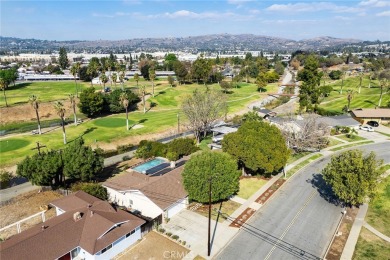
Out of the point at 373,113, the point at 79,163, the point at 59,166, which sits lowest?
the point at 373,113

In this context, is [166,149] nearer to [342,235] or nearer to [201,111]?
[201,111]

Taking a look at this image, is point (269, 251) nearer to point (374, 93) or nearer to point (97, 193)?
point (97, 193)

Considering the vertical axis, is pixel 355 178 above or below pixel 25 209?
above

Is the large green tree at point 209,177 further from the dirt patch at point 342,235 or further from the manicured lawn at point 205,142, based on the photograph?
the manicured lawn at point 205,142

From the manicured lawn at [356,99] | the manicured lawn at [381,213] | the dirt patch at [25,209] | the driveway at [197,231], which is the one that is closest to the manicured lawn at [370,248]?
the manicured lawn at [381,213]

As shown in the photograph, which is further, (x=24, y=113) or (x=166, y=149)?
(x=24, y=113)

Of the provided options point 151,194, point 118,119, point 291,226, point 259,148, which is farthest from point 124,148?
point 291,226

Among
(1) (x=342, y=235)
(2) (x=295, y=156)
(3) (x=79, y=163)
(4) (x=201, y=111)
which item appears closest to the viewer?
(1) (x=342, y=235)

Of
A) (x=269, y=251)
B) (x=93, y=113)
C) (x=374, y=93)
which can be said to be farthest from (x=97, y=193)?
(x=374, y=93)

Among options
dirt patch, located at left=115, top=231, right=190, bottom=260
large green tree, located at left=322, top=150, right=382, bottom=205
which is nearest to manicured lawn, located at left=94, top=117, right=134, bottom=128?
dirt patch, located at left=115, top=231, right=190, bottom=260
